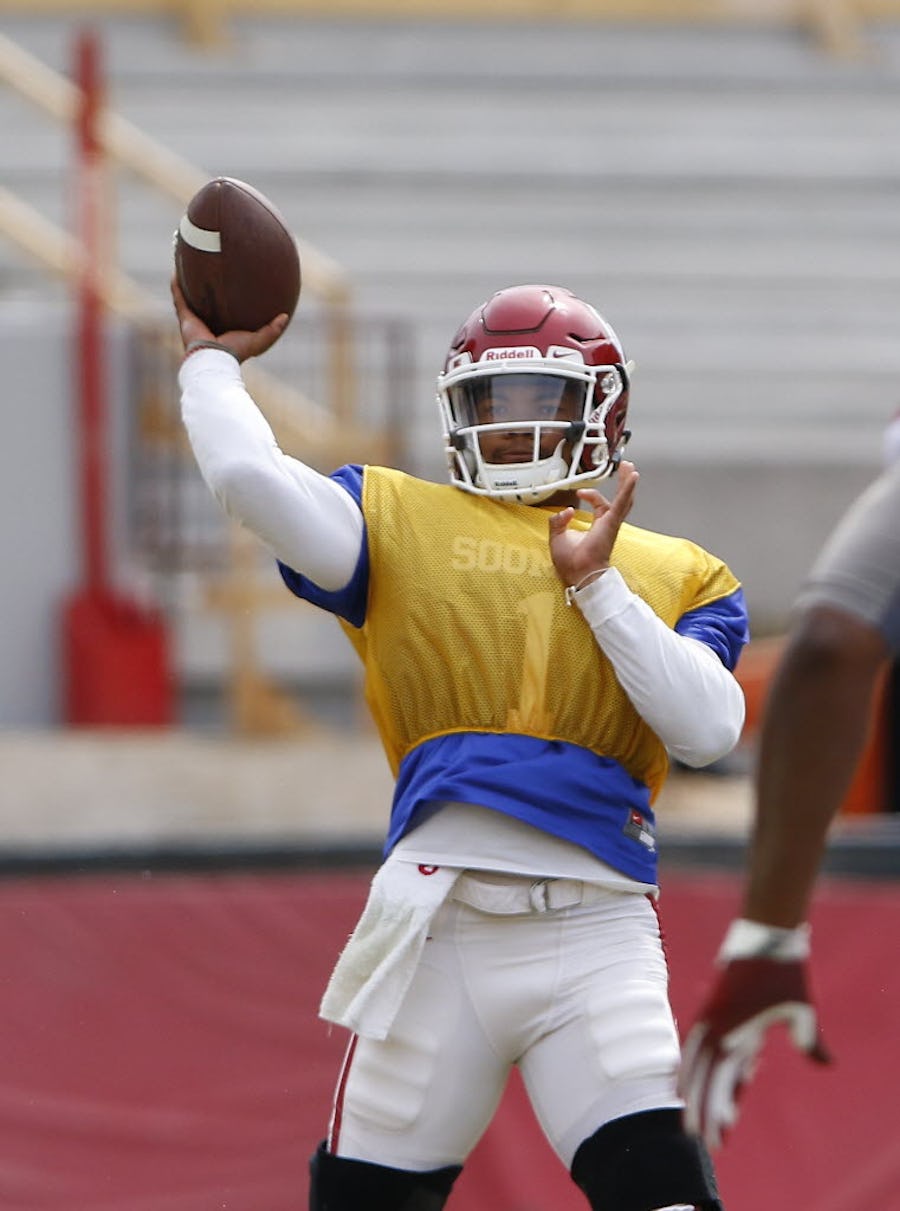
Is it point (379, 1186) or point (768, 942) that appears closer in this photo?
point (768, 942)

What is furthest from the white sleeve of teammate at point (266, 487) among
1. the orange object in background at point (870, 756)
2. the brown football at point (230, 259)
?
the orange object in background at point (870, 756)

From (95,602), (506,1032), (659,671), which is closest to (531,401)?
(659,671)

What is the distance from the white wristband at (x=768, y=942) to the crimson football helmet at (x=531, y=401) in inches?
39.3

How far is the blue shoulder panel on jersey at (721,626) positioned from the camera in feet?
9.02

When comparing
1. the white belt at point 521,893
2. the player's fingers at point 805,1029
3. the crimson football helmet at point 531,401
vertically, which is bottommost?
the white belt at point 521,893

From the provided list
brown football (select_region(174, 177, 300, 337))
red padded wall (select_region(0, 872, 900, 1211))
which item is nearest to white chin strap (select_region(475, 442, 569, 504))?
brown football (select_region(174, 177, 300, 337))

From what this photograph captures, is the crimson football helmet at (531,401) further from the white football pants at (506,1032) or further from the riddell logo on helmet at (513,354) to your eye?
the white football pants at (506,1032)

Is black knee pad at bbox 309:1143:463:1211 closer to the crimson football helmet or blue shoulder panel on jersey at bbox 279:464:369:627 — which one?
blue shoulder panel on jersey at bbox 279:464:369:627

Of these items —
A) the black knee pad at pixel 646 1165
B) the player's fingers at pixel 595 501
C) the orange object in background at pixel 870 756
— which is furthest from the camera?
the orange object in background at pixel 870 756

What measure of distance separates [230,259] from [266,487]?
35 centimetres

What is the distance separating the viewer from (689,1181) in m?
2.57

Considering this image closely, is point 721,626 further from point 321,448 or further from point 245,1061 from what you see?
point 321,448

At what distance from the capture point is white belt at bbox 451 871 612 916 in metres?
2.67

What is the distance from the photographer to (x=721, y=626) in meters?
2.78
